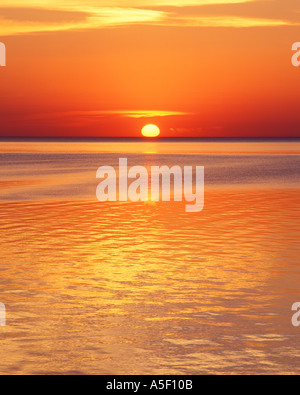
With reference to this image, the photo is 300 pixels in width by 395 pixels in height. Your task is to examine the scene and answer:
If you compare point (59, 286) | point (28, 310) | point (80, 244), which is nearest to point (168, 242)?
point (80, 244)

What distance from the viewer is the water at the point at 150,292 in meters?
7.22

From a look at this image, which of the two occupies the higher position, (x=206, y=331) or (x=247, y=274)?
(x=247, y=274)

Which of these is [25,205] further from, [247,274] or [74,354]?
[74,354]

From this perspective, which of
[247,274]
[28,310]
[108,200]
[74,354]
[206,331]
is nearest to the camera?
[74,354]

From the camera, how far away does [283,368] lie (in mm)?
6891

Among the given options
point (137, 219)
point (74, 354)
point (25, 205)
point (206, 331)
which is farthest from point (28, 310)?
point (25, 205)

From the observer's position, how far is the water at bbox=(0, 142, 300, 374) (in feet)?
23.7

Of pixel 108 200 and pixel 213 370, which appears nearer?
pixel 213 370

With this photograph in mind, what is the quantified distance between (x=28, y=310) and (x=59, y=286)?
1.38 metres

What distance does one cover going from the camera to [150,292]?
991cm

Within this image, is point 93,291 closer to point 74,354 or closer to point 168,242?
point 74,354

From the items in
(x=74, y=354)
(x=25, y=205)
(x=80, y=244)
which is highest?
(x=25, y=205)
